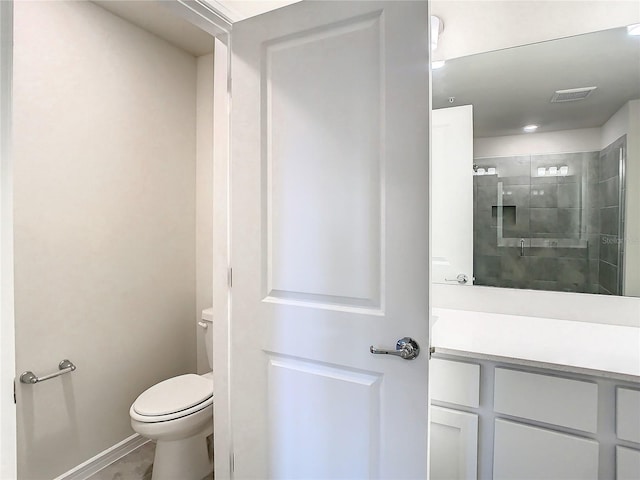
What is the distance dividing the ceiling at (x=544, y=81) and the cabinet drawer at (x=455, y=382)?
1.05 m

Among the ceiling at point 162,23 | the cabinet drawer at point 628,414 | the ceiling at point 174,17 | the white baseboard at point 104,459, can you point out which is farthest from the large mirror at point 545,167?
the white baseboard at point 104,459

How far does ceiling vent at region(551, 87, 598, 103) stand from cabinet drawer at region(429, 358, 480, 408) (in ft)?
3.82

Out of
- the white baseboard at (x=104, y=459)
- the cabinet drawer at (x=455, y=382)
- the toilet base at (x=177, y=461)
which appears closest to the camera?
the cabinet drawer at (x=455, y=382)

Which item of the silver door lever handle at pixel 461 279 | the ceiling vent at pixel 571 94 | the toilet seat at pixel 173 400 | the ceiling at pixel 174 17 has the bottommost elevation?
the toilet seat at pixel 173 400

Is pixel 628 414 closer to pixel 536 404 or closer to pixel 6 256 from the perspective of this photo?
pixel 536 404

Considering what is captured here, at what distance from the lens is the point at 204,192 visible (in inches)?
104

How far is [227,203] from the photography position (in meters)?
1.54

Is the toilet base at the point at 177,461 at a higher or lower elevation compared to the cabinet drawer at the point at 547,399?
lower

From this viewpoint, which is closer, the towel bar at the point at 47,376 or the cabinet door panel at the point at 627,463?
the cabinet door panel at the point at 627,463

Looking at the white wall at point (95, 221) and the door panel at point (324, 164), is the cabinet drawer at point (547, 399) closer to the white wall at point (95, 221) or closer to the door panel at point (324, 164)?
the door panel at point (324, 164)

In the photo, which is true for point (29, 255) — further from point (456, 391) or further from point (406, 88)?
point (456, 391)

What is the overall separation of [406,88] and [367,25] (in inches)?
10.3

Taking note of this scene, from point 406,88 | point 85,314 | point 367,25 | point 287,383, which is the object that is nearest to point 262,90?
point 367,25

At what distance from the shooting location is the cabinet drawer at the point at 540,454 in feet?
3.75
